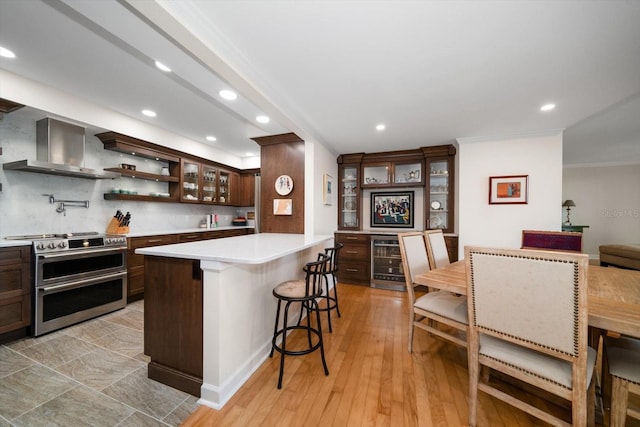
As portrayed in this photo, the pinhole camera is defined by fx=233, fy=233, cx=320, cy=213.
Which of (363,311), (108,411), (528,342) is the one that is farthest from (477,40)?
(108,411)

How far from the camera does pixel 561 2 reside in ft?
4.24

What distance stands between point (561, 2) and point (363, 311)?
3.02m

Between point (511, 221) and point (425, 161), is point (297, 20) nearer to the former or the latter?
point (425, 161)

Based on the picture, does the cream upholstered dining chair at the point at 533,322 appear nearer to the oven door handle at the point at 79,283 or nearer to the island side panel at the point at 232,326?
the island side panel at the point at 232,326

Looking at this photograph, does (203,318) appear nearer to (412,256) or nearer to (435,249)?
(412,256)

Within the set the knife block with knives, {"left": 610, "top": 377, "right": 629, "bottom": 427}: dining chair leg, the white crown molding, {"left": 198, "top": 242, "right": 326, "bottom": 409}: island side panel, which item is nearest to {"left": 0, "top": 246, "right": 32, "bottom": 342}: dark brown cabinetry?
the knife block with knives

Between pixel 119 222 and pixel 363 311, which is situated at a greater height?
pixel 119 222

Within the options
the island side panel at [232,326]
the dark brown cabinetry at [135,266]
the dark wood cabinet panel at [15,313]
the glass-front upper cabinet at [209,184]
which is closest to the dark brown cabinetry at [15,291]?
the dark wood cabinet panel at [15,313]

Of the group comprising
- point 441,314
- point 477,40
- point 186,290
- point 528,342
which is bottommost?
point 441,314

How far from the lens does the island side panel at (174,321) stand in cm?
157

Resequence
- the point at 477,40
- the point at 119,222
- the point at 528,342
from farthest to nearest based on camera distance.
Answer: the point at 119,222 → the point at 477,40 → the point at 528,342

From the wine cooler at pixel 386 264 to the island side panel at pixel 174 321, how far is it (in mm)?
2979

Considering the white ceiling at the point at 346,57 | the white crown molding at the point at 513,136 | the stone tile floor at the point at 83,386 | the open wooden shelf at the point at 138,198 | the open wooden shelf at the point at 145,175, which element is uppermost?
the white ceiling at the point at 346,57

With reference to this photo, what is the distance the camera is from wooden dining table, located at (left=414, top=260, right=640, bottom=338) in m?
1.07
